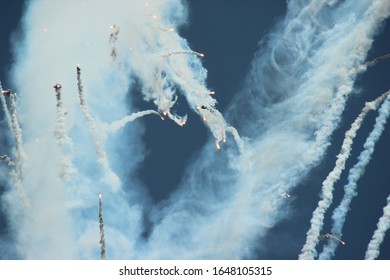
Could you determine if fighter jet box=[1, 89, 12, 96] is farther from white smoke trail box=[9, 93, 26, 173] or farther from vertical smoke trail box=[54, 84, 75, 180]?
vertical smoke trail box=[54, 84, 75, 180]

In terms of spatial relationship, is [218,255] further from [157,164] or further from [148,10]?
[148,10]

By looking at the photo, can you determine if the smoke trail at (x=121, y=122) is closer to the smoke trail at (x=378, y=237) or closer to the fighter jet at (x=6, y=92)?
the fighter jet at (x=6, y=92)

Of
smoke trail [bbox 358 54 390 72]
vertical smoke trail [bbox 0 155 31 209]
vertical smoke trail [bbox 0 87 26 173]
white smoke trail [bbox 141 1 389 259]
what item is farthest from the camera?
vertical smoke trail [bbox 0 155 31 209]

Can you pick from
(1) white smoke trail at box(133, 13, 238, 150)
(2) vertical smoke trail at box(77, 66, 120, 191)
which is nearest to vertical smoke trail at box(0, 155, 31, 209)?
(2) vertical smoke trail at box(77, 66, 120, 191)

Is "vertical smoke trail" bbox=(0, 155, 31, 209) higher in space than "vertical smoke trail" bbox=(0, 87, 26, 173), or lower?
lower

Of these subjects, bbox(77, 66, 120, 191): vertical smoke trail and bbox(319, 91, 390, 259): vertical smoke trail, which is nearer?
bbox(77, 66, 120, 191): vertical smoke trail

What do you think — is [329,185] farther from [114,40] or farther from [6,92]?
[6,92]

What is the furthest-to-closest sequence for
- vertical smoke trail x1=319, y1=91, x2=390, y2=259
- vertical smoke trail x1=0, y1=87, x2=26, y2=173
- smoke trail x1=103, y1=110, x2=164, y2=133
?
smoke trail x1=103, y1=110, x2=164, y2=133, vertical smoke trail x1=319, y1=91, x2=390, y2=259, vertical smoke trail x1=0, y1=87, x2=26, y2=173
